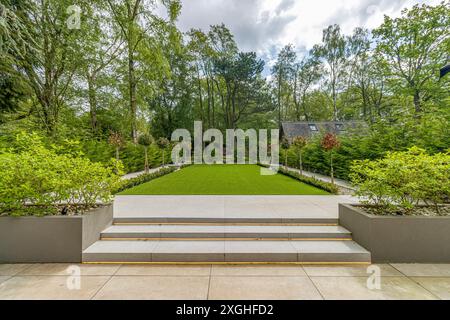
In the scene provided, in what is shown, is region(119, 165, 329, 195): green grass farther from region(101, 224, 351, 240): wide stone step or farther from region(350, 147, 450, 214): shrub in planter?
region(350, 147, 450, 214): shrub in planter

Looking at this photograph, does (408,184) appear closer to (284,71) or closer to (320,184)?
(320,184)

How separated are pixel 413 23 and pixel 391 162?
53.3ft

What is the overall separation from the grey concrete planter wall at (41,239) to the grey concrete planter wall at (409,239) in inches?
155

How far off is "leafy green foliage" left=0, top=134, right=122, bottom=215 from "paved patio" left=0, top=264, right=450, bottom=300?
2.75 feet

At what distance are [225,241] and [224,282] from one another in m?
0.88

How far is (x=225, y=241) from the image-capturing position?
331cm

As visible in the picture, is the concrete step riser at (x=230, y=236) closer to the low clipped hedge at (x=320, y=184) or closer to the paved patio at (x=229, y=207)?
the paved patio at (x=229, y=207)

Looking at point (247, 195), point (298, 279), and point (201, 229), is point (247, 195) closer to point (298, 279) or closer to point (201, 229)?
point (201, 229)

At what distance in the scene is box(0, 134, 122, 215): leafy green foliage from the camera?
301 centimetres

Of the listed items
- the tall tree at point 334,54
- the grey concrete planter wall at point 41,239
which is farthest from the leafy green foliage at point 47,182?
the tall tree at point 334,54

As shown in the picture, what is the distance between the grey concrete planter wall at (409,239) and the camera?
2857 millimetres

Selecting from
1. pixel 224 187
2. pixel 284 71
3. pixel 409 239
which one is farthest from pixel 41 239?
pixel 284 71

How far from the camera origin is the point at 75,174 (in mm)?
3297

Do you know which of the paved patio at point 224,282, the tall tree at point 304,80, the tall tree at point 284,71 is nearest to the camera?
the paved patio at point 224,282
